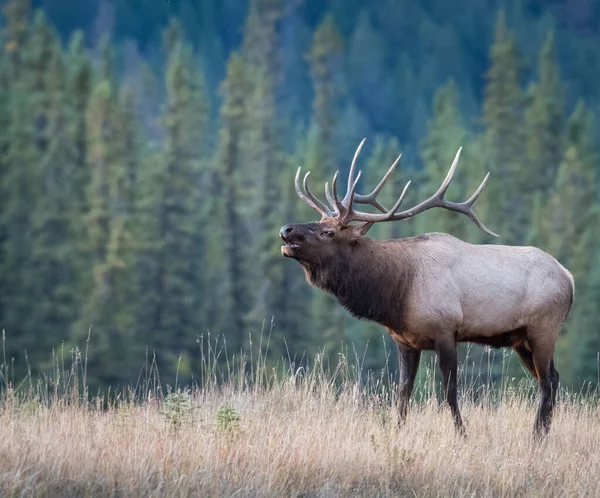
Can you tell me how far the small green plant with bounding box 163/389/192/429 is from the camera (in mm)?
7328

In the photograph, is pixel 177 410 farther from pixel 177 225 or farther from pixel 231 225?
pixel 231 225

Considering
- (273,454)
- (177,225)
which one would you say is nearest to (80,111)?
(177,225)

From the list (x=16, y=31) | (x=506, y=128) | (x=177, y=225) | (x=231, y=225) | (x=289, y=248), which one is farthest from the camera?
(x=16, y=31)

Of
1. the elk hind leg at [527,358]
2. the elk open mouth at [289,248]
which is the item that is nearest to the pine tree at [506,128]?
the elk hind leg at [527,358]

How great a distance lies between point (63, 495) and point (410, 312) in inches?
130

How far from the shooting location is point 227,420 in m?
7.18

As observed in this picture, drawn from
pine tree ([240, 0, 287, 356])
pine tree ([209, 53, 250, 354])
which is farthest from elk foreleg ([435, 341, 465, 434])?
pine tree ([209, 53, 250, 354])

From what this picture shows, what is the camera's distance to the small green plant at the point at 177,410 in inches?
289

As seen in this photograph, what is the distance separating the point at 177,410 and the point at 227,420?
44cm

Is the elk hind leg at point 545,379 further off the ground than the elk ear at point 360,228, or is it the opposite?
the elk ear at point 360,228

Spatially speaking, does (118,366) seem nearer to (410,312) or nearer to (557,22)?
(410,312)

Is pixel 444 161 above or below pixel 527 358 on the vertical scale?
above

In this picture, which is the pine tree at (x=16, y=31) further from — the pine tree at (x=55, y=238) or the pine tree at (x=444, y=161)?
the pine tree at (x=444, y=161)

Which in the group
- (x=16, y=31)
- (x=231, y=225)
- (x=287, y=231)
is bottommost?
(x=231, y=225)
